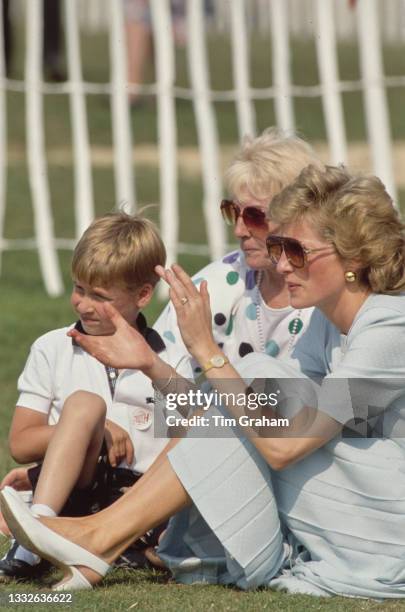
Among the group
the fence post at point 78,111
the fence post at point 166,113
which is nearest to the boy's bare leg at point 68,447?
the fence post at point 166,113

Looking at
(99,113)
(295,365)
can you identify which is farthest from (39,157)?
(99,113)

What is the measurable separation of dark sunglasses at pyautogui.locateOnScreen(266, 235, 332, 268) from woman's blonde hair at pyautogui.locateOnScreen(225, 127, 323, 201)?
2.04 ft

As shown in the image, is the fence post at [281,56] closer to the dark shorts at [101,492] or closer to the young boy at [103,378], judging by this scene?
the young boy at [103,378]

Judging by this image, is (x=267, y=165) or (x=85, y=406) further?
(x=267, y=165)

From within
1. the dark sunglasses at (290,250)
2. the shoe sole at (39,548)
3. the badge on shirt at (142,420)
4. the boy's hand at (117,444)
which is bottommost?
the shoe sole at (39,548)

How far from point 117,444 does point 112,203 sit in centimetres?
921

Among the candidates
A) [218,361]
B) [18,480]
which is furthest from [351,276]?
[18,480]

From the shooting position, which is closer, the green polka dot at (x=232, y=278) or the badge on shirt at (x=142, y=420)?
the badge on shirt at (x=142, y=420)

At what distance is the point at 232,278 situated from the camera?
4.46 m

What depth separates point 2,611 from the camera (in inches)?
134

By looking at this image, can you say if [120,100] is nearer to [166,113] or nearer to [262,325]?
[166,113]

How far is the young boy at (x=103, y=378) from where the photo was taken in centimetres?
395

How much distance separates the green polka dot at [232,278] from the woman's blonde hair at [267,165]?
0.26 meters

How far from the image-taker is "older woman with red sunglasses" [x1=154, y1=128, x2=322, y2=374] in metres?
4.31
